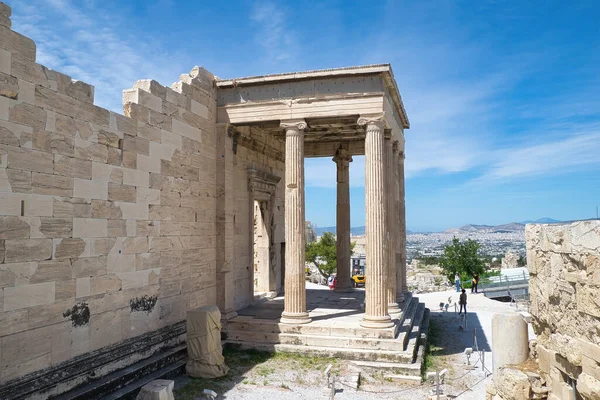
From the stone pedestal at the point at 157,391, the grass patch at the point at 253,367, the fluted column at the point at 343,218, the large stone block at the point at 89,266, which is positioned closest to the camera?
the stone pedestal at the point at 157,391

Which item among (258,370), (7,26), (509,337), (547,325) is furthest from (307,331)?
(7,26)

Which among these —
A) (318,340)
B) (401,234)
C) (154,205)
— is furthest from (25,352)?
(401,234)

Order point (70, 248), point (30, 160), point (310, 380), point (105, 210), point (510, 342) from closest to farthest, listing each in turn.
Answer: point (510, 342) < point (30, 160) < point (70, 248) < point (105, 210) < point (310, 380)

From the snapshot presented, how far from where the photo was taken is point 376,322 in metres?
12.9

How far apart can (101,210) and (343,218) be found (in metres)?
11.5

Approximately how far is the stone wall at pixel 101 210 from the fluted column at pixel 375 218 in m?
4.44

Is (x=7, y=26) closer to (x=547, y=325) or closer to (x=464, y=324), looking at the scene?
(x=547, y=325)

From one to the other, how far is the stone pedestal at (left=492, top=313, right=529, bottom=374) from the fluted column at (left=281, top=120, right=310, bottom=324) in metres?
6.68

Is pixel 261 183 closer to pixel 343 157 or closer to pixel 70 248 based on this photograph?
pixel 343 157

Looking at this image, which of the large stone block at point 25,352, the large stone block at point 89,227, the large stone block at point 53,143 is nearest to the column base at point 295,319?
the large stone block at point 89,227

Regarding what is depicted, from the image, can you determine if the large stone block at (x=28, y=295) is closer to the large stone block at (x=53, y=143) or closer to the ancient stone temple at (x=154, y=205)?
the ancient stone temple at (x=154, y=205)

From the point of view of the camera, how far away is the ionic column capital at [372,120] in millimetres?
13477

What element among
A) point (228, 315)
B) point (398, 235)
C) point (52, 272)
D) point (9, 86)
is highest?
point (9, 86)

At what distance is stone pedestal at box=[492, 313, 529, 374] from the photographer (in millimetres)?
7551
